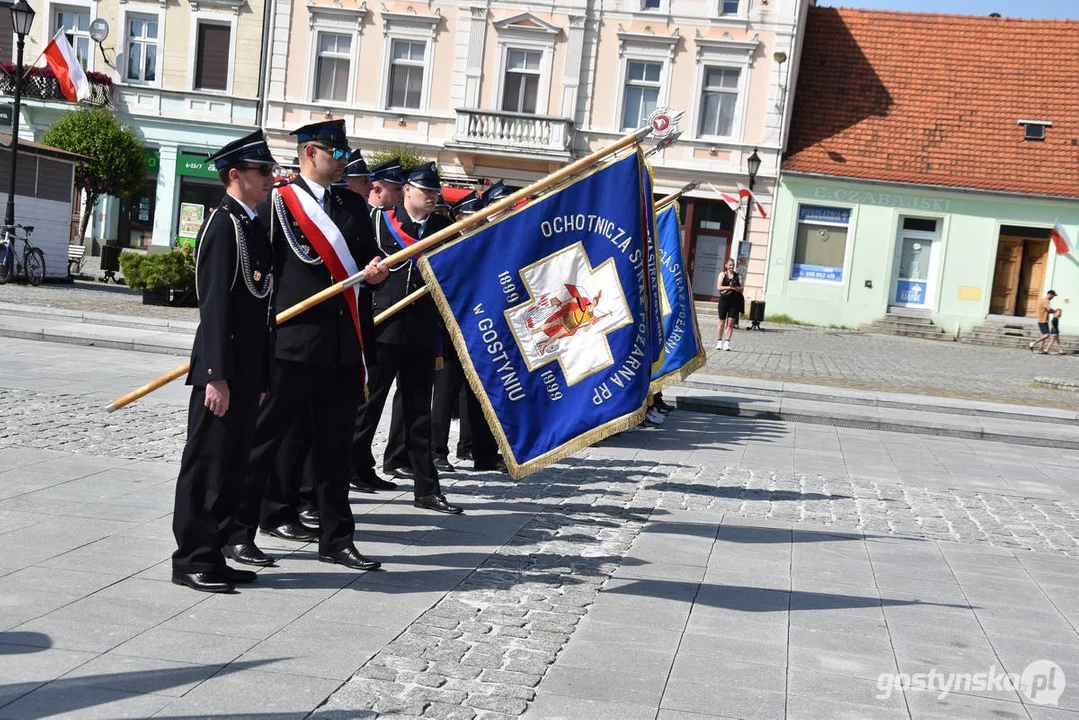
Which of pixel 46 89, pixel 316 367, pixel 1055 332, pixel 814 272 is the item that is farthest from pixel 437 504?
pixel 46 89

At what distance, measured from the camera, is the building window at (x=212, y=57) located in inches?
1399

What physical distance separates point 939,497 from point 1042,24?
30.5 metres

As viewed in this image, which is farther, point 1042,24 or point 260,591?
point 1042,24

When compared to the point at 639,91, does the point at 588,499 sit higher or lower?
lower

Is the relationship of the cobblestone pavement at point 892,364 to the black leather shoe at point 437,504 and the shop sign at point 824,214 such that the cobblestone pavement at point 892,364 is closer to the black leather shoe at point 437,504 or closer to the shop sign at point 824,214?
the shop sign at point 824,214

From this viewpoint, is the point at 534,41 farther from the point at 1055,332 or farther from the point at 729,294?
the point at 1055,332

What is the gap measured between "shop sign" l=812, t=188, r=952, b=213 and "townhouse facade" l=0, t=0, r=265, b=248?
16891 millimetres

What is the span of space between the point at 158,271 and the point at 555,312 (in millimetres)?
16938

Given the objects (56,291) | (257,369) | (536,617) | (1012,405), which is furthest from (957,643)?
(56,291)

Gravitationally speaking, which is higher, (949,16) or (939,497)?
(949,16)

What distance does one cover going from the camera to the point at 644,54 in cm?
3353

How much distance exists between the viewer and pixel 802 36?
34656 mm

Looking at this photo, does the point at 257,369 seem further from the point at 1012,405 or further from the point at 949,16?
the point at 949,16

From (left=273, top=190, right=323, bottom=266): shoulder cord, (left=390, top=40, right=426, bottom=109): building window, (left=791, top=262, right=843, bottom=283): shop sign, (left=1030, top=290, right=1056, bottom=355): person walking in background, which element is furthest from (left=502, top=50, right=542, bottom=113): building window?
(left=273, top=190, right=323, bottom=266): shoulder cord
